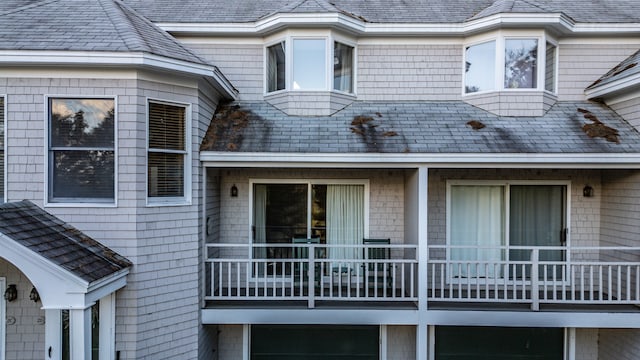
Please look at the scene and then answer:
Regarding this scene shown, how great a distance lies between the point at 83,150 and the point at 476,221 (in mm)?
6906

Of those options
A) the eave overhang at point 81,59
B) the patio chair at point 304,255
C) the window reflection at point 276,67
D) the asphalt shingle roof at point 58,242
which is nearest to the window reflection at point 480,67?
the window reflection at point 276,67

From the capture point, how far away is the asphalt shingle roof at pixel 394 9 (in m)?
7.88

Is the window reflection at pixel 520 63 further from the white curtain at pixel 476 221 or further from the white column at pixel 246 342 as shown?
the white column at pixel 246 342

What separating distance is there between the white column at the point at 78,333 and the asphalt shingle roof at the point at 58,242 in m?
0.42

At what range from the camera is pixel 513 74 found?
7.88 m

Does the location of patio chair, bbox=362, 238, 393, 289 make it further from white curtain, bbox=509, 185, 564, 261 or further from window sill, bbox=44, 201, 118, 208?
window sill, bbox=44, 201, 118, 208

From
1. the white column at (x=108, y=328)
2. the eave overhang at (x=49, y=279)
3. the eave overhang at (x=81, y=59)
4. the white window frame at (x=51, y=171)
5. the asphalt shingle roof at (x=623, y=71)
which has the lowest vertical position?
the white column at (x=108, y=328)

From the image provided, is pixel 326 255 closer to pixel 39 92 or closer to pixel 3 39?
pixel 39 92

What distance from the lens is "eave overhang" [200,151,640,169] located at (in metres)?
6.52

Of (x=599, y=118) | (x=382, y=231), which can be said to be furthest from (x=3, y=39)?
(x=599, y=118)

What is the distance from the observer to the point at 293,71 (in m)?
7.95

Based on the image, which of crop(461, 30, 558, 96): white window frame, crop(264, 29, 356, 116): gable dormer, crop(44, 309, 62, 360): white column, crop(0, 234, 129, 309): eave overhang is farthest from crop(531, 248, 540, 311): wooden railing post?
crop(44, 309, 62, 360): white column

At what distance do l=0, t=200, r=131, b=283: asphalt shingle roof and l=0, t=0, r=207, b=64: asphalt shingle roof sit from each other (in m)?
2.29

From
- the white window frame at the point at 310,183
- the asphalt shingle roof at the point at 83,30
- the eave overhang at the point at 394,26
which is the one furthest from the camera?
the white window frame at the point at 310,183
